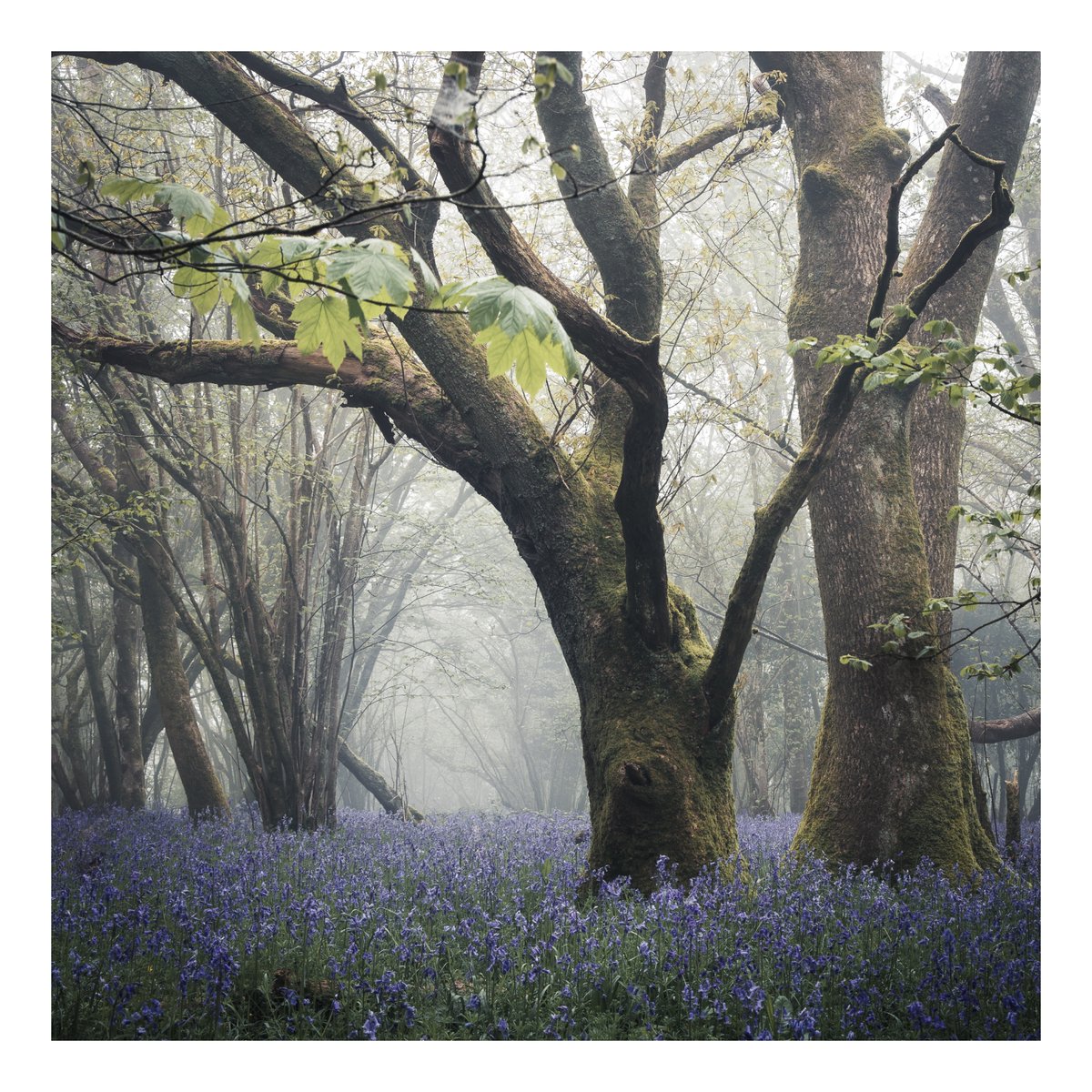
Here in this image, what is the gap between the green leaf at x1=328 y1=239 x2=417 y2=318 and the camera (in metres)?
1.41

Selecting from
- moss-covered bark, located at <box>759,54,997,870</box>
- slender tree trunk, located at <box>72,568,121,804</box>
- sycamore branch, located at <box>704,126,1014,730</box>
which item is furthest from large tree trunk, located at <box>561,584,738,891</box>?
slender tree trunk, located at <box>72,568,121,804</box>

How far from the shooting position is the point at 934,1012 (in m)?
2.42

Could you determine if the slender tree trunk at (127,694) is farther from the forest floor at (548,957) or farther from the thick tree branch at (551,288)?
the thick tree branch at (551,288)

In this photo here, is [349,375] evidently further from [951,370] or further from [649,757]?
[951,370]

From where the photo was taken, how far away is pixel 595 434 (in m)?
3.99

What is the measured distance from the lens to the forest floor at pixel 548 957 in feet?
7.80

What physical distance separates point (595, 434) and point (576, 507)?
1.77ft

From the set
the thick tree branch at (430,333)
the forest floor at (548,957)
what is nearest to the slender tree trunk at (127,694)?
the forest floor at (548,957)

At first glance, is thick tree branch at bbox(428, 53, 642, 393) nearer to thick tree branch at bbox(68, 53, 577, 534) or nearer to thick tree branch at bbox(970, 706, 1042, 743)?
thick tree branch at bbox(68, 53, 577, 534)

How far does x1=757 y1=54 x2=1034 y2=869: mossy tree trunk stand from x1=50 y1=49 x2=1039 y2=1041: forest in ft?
0.06

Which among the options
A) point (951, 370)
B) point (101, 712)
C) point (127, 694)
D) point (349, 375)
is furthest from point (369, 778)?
point (951, 370)

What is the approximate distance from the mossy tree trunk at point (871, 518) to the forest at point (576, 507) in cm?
2
